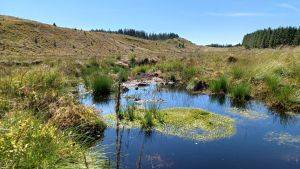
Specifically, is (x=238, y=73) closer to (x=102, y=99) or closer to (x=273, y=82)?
(x=273, y=82)

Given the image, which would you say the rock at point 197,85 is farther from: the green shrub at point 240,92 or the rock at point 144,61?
the rock at point 144,61

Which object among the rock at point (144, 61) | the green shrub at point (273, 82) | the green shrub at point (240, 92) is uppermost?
the rock at point (144, 61)

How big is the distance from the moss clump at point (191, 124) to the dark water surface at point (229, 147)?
35 cm

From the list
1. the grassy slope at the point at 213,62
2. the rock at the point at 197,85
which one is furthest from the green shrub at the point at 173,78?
the rock at the point at 197,85

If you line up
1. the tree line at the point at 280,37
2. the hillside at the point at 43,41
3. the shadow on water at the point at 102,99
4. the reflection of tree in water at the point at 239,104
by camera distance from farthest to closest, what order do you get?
1. the tree line at the point at 280,37
2. the hillside at the point at 43,41
3. the shadow on water at the point at 102,99
4. the reflection of tree in water at the point at 239,104

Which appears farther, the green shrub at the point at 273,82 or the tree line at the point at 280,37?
the tree line at the point at 280,37

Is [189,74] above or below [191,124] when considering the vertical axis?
above

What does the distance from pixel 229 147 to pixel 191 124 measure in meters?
2.59

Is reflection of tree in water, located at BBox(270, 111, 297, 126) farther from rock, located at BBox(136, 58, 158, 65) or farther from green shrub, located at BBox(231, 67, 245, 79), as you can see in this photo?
rock, located at BBox(136, 58, 158, 65)

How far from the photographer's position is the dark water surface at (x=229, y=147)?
9.64 metres

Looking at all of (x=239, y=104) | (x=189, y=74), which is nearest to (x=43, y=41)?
(x=189, y=74)

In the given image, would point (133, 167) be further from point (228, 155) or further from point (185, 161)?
point (228, 155)

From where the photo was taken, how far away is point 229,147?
1105cm

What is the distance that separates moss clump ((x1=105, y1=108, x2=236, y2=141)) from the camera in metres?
12.4
